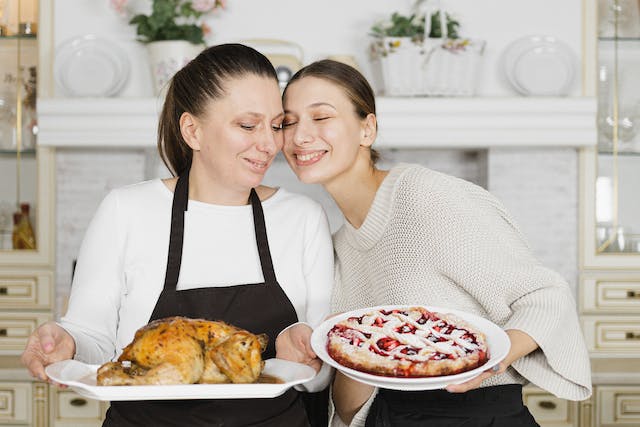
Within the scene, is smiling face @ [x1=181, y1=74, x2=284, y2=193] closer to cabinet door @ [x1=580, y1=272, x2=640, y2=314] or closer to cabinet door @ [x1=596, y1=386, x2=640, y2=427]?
cabinet door @ [x1=580, y1=272, x2=640, y2=314]

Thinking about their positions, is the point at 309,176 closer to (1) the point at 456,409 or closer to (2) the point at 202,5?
(1) the point at 456,409

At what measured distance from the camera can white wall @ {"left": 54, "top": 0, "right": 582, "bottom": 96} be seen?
3404mm

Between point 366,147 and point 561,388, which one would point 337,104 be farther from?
point 561,388

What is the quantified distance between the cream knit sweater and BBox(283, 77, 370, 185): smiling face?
146mm

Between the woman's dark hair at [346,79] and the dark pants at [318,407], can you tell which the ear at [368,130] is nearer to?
the woman's dark hair at [346,79]

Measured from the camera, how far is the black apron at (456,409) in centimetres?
166

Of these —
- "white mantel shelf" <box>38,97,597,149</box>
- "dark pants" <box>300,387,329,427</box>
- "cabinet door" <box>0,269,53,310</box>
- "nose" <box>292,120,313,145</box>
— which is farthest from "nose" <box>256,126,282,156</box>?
"cabinet door" <box>0,269,53,310</box>

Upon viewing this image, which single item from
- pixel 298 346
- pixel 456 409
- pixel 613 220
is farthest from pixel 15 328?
pixel 613 220

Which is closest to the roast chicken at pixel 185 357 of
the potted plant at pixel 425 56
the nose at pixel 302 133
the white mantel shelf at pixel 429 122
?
the nose at pixel 302 133

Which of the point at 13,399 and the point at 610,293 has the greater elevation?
the point at 610,293

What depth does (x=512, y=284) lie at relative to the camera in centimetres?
163

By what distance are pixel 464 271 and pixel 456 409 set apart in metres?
0.33

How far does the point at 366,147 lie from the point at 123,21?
1.92 meters

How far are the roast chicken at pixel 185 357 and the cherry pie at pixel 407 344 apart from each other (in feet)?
0.59
